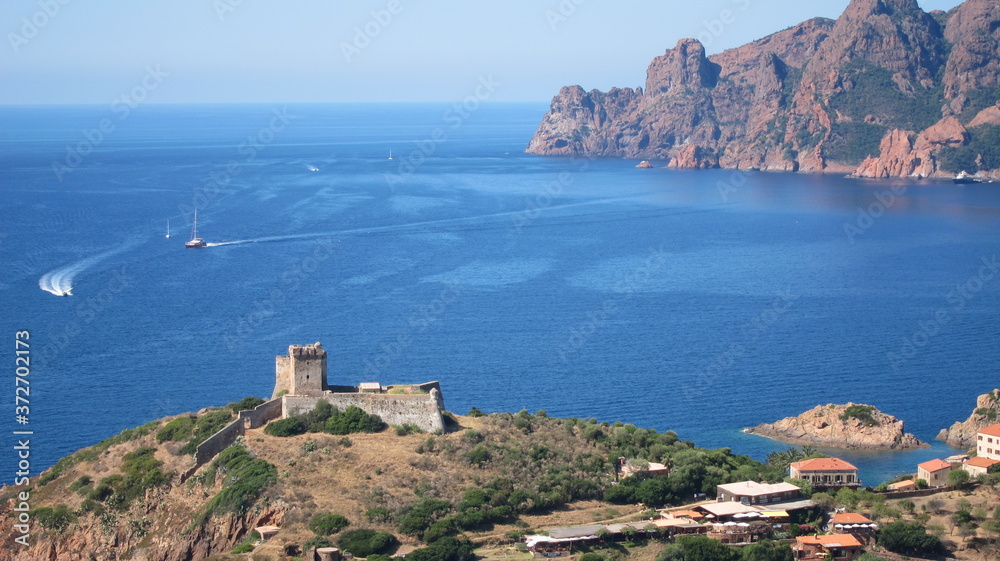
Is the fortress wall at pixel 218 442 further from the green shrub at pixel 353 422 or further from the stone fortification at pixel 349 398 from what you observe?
the green shrub at pixel 353 422

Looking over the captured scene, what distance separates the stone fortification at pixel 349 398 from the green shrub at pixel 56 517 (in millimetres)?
8901

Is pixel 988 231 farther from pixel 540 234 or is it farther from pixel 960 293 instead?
pixel 540 234

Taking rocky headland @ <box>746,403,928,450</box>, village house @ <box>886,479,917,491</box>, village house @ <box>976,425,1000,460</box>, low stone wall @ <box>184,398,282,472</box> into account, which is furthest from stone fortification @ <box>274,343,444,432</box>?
rocky headland @ <box>746,403,928,450</box>

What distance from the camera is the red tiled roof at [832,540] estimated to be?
42500mm

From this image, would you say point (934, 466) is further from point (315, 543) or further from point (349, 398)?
point (315, 543)

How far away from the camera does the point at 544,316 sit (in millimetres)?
95000

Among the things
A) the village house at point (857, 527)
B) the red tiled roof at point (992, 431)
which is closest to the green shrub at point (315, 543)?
the village house at point (857, 527)

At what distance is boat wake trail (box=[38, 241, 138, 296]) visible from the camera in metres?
99.2

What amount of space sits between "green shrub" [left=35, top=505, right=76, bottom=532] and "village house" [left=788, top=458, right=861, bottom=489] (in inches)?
1141

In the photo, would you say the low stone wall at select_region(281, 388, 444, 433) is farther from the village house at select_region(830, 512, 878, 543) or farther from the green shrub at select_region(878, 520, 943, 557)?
the green shrub at select_region(878, 520, 943, 557)

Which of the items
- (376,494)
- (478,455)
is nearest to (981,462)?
(478,455)

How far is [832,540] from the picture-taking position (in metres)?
42.9

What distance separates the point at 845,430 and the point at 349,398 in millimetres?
31797

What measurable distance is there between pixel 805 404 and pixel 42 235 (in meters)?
84.5
